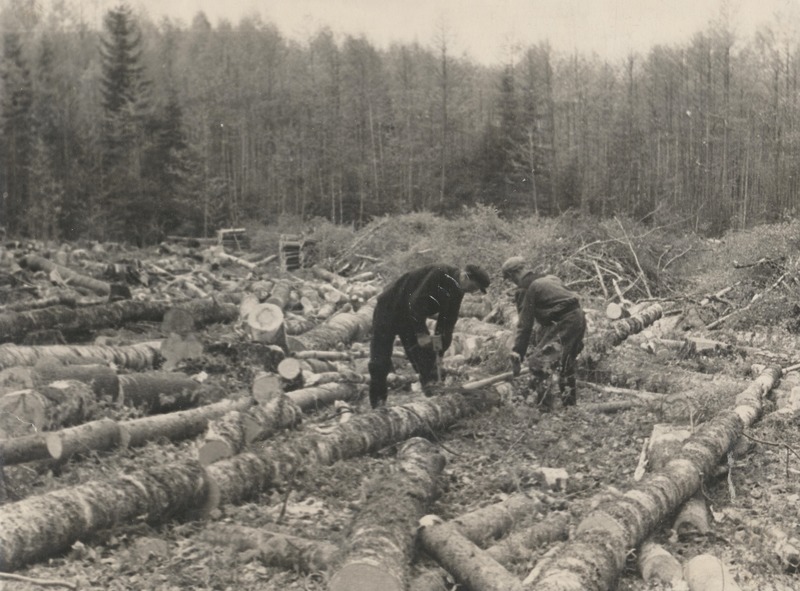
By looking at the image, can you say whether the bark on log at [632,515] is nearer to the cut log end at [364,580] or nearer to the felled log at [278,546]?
the cut log end at [364,580]

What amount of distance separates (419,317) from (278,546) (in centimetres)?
326

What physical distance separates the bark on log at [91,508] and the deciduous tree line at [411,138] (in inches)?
677

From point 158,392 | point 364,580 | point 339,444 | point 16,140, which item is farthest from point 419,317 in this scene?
point 16,140

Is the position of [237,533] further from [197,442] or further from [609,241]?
[609,241]

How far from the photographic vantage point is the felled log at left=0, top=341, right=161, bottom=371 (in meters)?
7.59

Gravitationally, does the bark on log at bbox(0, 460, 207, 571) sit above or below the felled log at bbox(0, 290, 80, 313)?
below

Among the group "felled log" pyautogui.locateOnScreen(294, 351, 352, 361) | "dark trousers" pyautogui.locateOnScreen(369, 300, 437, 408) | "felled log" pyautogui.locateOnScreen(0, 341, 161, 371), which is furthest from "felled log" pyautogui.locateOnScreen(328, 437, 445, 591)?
"felled log" pyautogui.locateOnScreen(0, 341, 161, 371)

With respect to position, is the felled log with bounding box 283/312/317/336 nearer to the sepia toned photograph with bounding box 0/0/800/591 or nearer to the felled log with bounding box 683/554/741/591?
the sepia toned photograph with bounding box 0/0/800/591

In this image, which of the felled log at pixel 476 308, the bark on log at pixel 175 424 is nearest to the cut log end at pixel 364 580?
the bark on log at pixel 175 424

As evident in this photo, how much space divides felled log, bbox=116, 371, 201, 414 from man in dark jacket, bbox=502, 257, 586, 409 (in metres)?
3.47

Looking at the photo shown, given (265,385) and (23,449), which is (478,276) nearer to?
(265,385)

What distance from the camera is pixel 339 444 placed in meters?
5.84

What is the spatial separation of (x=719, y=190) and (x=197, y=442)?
79.3 feet

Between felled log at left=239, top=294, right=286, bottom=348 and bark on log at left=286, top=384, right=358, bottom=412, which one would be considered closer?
bark on log at left=286, top=384, right=358, bottom=412
